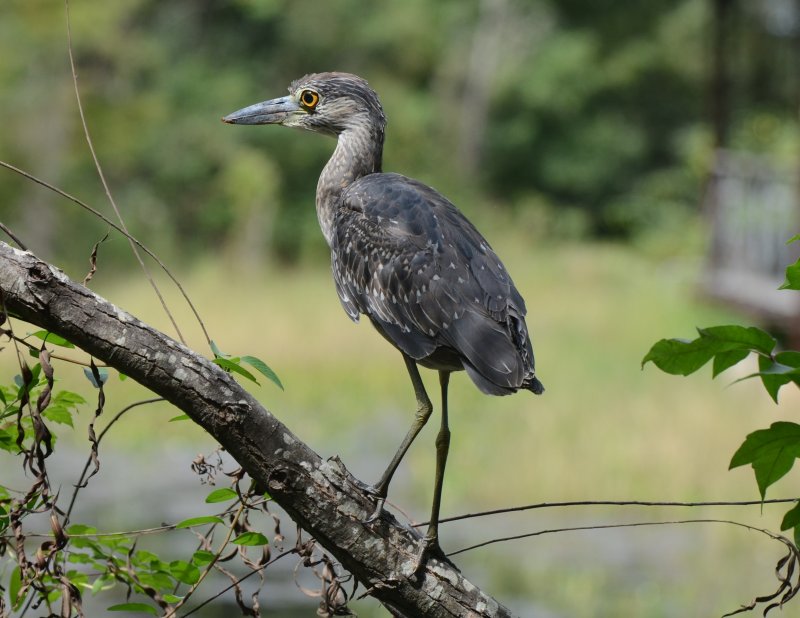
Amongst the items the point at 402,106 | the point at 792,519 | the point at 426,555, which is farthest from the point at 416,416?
the point at 402,106

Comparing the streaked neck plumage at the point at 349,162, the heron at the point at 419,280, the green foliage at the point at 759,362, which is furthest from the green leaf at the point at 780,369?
the streaked neck plumage at the point at 349,162

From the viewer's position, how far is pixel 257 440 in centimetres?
245

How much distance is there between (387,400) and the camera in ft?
40.0

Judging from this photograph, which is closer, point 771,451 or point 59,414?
point 771,451

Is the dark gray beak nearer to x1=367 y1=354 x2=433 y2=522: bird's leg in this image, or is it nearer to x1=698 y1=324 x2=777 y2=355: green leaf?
x1=367 y1=354 x2=433 y2=522: bird's leg

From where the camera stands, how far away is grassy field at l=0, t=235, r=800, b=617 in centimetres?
820

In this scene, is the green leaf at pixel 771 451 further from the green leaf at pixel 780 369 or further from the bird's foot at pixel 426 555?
the bird's foot at pixel 426 555

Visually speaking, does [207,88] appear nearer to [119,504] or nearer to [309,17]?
[309,17]

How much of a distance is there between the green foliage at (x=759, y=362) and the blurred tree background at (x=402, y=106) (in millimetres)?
17085

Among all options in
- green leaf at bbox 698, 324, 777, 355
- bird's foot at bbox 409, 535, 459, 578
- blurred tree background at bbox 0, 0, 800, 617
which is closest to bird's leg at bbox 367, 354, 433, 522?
bird's foot at bbox 409, 535, 459, 578

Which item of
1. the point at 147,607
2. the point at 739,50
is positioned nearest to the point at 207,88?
the point at 739,50

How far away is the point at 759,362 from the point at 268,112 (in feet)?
7.90

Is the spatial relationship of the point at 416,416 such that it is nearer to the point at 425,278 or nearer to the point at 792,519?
the point at 425,278

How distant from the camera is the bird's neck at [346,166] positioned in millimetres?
3900
